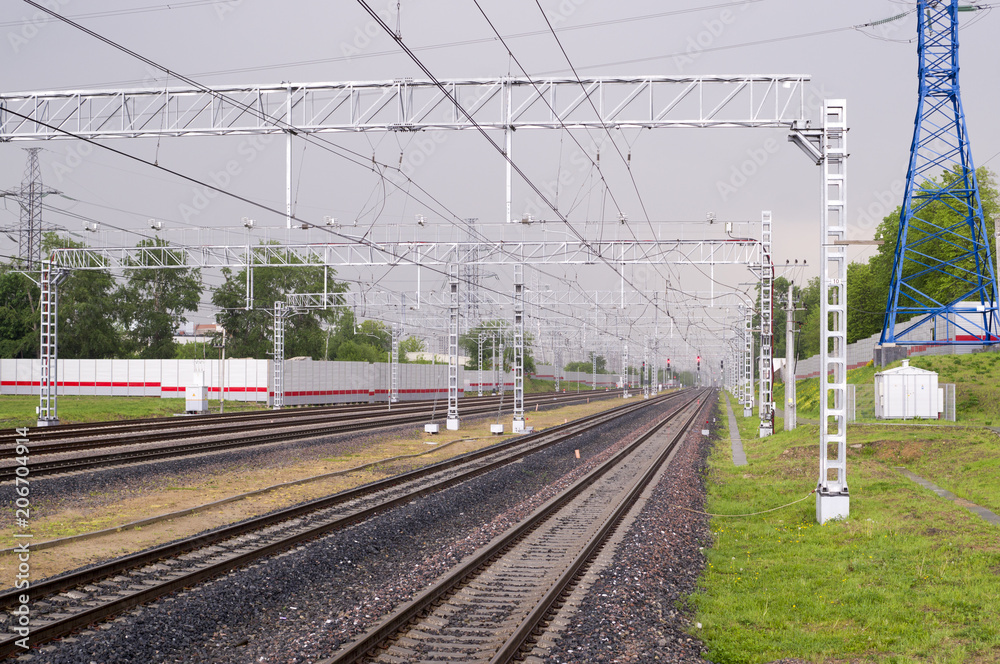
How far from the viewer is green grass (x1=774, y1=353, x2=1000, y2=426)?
3447 cm

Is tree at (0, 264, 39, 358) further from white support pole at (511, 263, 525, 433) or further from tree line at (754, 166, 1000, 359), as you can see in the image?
tree line at (754, 166, 1000, 359)

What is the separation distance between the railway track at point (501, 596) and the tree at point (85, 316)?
68849 mm

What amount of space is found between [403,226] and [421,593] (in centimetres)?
2938

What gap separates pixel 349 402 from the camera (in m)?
66.6

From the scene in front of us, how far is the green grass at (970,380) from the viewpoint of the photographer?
34469 mm

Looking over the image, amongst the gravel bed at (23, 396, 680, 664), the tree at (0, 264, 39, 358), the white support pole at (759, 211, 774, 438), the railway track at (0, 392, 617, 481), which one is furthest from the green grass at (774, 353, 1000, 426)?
the tree at (0, 264, 39, 358)

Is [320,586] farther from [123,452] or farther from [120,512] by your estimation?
[123,452]

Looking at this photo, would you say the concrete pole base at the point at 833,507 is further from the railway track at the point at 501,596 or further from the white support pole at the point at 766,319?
the white support pole at the point at 766,319

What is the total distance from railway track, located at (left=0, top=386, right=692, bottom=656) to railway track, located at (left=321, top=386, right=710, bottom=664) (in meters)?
2.96

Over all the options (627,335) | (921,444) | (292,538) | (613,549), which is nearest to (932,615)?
(613,549)

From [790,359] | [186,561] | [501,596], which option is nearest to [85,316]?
[790,359]

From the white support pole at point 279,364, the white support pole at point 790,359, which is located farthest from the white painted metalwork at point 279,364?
the white support pole at point 790,359

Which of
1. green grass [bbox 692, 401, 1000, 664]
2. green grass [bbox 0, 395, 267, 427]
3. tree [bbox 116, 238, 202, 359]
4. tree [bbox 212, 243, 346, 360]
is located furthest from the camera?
tree [bbox 212, 243, 346, 360]

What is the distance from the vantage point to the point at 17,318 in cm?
7194
